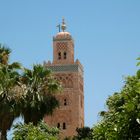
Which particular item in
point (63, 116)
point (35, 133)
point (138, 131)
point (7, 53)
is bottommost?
point (138, 131)

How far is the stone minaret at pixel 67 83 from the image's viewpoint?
56.5m

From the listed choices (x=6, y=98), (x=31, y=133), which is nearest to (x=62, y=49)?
(x=6, y=98)

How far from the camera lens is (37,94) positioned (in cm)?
2802

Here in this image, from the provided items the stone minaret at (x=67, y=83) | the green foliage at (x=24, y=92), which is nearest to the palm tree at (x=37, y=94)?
the green foliage at (x=24, y=92)

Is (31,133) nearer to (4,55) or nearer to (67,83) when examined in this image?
(4,55)

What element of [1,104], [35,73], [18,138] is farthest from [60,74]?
[18,138]

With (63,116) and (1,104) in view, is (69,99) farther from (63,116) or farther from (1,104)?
(1,104)

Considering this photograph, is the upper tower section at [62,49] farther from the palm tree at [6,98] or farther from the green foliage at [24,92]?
the palm tree at [6,98]

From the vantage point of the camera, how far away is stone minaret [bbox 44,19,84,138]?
5647 cm

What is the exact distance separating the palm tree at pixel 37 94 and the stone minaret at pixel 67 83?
87.8 feet

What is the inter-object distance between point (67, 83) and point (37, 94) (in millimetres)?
30144

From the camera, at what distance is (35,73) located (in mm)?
28875

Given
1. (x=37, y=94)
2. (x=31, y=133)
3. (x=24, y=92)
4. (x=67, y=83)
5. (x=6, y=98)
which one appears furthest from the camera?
(x=67, y=83)

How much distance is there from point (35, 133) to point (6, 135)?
840 cm
